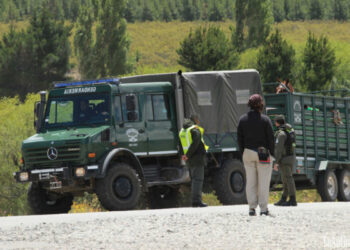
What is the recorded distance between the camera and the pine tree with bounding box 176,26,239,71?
53.7 metres

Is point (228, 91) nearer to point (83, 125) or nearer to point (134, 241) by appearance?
point (83, 125)

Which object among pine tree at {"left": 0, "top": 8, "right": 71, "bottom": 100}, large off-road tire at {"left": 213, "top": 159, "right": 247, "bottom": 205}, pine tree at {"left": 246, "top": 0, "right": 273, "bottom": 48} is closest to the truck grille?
large off-road tire at {"left": 213, "top": 159, "right": 247, "bottom": 205}

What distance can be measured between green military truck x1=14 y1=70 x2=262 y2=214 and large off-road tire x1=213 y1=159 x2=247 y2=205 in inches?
0.9

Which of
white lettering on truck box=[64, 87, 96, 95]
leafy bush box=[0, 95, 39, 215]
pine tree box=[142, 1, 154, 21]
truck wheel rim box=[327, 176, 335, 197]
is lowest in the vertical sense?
leafy bush box=[0, 95, 39, 215]

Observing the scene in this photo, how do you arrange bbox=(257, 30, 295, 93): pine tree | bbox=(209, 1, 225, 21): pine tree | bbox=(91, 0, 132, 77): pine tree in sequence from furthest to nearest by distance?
bbox=(209, 1, 225, 21): pine tree, bbox=(91, 0, 132, 77): pine tree, bbox=(257, 30, 295, 93): pine tree

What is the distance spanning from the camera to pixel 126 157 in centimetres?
1703

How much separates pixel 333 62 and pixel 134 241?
4878 centimetres

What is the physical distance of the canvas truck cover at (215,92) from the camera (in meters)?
18.0

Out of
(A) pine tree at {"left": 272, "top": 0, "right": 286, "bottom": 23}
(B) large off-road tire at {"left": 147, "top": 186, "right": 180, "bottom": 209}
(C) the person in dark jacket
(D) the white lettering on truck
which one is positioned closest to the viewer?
(C) the person in dark jacket

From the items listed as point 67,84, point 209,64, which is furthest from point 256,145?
point 209,64

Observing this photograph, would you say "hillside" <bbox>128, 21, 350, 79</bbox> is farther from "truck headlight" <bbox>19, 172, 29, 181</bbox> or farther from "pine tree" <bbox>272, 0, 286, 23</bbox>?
"truck headlight" <bbox>19, 172, 29, 181</bbox>

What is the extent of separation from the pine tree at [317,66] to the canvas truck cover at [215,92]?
36495 millimetres

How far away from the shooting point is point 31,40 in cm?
6925

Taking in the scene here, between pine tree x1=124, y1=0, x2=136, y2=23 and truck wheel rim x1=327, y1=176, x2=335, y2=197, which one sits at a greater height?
pine tree x1=124, y1=0, x2=136, y2=23
